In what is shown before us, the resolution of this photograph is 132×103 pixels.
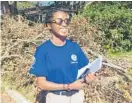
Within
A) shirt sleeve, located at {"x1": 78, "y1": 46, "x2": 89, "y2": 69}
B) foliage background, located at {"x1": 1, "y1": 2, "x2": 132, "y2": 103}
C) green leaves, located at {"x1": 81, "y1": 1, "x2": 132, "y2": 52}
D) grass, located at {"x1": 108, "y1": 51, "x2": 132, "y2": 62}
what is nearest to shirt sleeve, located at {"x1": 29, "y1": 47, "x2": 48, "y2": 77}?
shirt sleeve, located at {"x1": 78, "y1": 46, "x2": 89, "y2": 69}

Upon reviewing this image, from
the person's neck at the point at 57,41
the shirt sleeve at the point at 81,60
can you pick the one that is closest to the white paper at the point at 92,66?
the shirt sleeve at the point at 81,60

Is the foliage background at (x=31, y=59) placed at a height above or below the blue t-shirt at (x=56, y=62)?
below

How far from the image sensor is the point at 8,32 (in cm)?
826

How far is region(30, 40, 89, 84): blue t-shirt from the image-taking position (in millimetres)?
3932

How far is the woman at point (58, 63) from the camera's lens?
12.9ft

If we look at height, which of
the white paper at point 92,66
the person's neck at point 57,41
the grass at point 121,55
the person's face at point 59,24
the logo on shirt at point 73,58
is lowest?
the grass at point 121,55

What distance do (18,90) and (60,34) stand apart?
3730mm

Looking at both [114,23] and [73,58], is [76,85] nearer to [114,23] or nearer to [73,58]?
[73,58]

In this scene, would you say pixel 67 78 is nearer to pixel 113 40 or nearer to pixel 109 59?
pixel 109 59

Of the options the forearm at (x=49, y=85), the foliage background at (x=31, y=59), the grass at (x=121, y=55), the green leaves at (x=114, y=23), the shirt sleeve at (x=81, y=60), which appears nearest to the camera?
the forearm at (x=49, y=85)

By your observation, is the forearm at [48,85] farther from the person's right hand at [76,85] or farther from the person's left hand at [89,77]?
the person's left hand at [89,77]

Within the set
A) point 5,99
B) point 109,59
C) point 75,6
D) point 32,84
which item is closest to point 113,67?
point 109,59

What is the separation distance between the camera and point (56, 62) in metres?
3.96

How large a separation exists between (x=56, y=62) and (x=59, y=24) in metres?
0.37
